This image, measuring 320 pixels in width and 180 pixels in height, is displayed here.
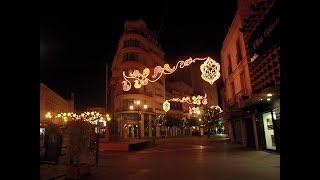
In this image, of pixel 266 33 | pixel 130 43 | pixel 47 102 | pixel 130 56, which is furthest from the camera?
pixel 47 102

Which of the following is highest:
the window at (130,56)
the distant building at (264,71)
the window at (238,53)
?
the window at (130,56)

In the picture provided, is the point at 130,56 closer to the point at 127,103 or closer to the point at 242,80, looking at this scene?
the point at 127,103

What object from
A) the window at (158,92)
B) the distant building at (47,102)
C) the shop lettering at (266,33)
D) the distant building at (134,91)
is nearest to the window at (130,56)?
the distant building at (134,91)

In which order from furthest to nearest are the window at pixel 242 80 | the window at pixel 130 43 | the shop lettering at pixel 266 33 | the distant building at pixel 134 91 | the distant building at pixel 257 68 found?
the window at pixel 130 43
the distant building at pixel 134 91
the window at pixel 242 80
the distant building at pixel 257 68
the shop lettering at pixel 266 33

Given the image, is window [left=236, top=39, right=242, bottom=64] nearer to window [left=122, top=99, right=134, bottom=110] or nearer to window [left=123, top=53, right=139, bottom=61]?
window [left=122, top=99, right=134, bottom=110]

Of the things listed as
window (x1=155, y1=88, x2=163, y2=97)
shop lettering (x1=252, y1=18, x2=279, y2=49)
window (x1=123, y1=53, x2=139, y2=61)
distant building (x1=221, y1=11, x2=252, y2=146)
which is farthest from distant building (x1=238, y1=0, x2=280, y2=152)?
window (x1=155, y1=88, x2=163, y2=97)

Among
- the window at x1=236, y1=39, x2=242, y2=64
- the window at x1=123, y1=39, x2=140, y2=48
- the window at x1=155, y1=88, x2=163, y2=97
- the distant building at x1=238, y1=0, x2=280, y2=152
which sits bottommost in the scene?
the distant building at x1=238, y1=0, x2=280, y2=152

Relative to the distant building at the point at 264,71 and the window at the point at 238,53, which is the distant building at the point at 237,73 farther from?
the distant building at the point at 264,71

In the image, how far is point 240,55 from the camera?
2173cm

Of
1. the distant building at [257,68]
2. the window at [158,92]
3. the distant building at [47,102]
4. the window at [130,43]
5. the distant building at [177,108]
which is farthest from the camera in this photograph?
the distant building at [177,108]

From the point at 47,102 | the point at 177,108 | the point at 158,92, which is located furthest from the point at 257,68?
the point at 47,102
